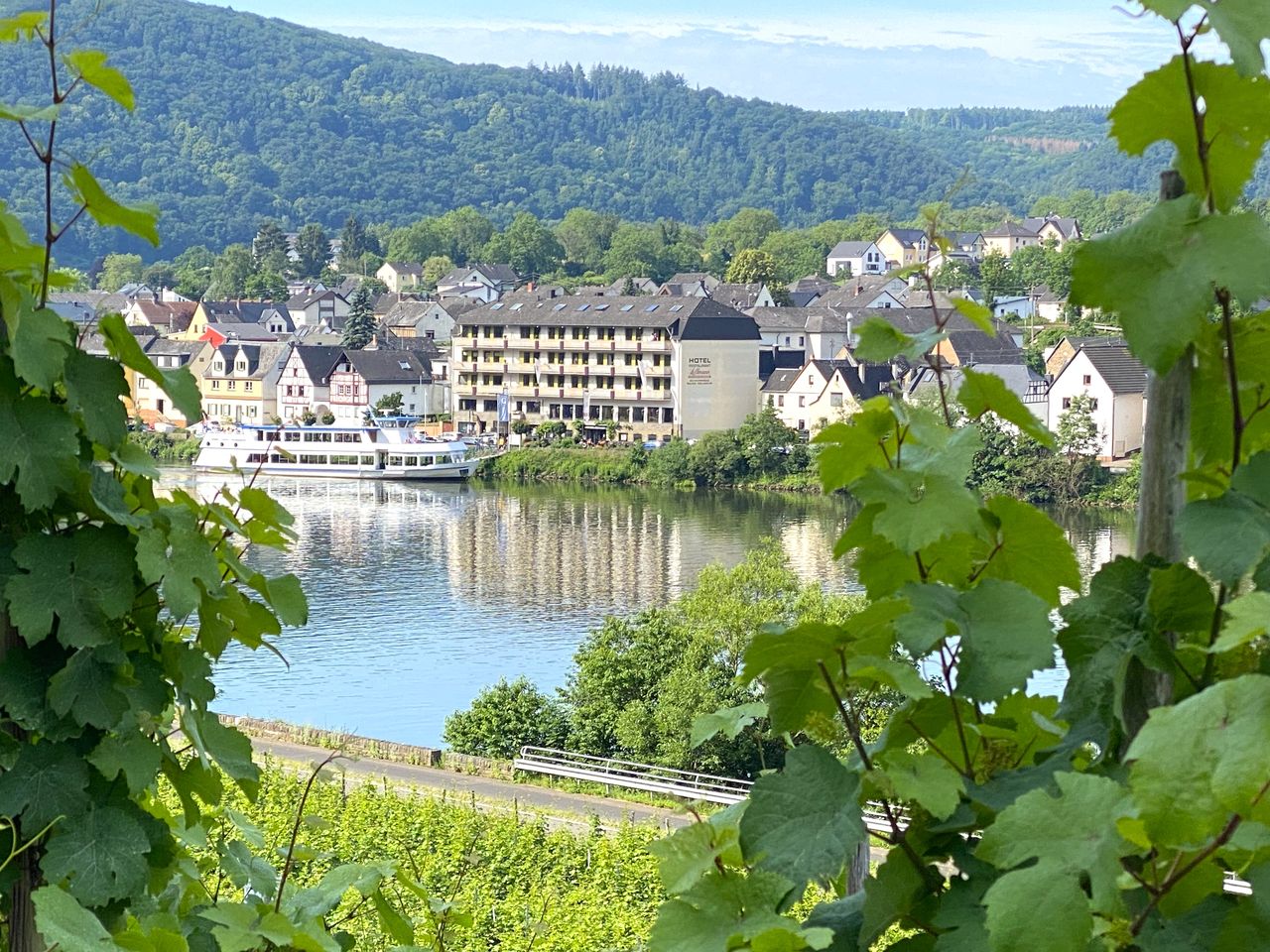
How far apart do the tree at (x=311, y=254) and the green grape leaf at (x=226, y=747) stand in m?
55.0

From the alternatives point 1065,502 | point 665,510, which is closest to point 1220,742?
point 1065,502

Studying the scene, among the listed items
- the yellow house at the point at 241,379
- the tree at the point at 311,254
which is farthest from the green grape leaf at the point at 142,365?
the tree at the point at 311,254

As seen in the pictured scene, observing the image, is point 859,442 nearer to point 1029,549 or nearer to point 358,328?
point 1029,549

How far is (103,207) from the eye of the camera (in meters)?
0.89

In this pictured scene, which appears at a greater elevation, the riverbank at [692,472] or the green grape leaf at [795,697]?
the green grape leaf at [795,697]

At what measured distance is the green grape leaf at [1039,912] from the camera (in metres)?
0.44

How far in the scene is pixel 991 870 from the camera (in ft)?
1.70

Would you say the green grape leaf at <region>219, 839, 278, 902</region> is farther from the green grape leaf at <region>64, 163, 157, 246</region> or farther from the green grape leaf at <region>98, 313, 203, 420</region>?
the green grape leaf at <region>64, 163, 157, 246</region>

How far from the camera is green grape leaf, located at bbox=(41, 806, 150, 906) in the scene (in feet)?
2.94

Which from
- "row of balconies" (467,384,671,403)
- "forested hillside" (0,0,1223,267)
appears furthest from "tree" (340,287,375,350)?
"forested hillside" (0,0,1223,267)

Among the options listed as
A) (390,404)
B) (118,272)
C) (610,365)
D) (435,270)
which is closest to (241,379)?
(390,404)

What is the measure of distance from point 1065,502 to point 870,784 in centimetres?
1904

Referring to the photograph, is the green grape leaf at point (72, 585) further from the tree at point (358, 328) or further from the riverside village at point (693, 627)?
the tree at point (358, 328)

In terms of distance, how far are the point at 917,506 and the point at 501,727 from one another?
9192 mm
